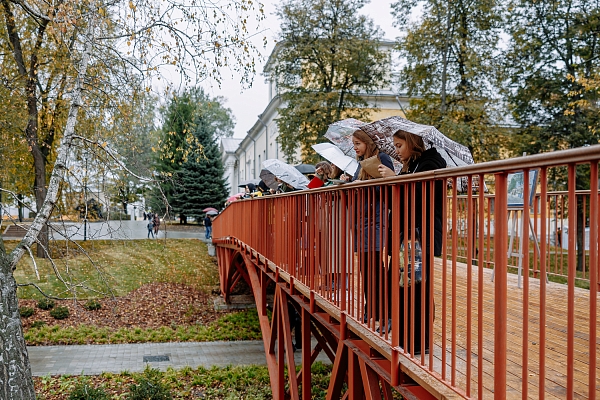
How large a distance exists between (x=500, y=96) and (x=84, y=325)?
1770 cm

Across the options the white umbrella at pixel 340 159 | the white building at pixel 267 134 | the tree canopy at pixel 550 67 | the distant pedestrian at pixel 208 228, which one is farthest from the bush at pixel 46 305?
the tree canopy at pixel 550 67

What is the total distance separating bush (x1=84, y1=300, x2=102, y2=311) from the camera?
15.8 metres

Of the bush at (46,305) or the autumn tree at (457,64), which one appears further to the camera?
the autumn tree at (457,64)

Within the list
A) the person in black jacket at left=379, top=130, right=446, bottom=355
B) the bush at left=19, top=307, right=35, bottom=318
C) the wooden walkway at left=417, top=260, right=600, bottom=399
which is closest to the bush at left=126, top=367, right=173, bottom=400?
the wooden walkway at left=417, top=260, right=600, bottom=399

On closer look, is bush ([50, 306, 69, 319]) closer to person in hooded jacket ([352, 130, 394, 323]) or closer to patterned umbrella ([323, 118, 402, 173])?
patterned umbrella ([323, 118, 402, 173])

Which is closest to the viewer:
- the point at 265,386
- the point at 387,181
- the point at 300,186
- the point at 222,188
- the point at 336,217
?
the point at 387,181

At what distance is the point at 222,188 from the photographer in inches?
1528

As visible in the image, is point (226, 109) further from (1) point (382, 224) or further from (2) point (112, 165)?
(1) point (382, 224)

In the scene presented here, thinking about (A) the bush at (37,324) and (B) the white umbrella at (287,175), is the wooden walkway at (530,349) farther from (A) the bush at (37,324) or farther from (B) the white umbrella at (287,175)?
(A) the bush at (37,324)

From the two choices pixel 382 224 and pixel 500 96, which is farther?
pixel 500 96

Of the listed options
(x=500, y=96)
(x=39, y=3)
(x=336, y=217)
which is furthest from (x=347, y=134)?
(x=500, y=96)

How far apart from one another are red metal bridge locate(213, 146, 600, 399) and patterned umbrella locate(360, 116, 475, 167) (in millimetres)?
215

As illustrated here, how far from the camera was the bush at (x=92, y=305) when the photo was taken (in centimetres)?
1577

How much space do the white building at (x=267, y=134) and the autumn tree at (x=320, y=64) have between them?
0.85 metres
